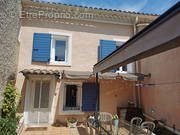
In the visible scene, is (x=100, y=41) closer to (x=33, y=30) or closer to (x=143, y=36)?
(x=33, y=30)

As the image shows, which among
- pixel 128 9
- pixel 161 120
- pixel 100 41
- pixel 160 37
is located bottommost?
pixel 161 120

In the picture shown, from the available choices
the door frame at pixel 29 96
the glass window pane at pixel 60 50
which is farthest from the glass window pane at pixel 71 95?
the glass window pane at pixel 60 50

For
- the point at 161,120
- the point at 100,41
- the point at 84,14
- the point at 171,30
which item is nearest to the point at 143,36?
the point at 171,30

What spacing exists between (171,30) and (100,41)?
957 centimetres

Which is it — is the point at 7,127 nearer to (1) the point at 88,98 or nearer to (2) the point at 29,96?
(2) the point at 29,96

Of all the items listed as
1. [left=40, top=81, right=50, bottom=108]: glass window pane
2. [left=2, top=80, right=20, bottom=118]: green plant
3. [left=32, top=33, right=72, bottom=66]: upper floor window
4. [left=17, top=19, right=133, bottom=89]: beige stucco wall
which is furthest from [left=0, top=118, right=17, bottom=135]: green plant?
[left=32, top=33, right=72, bottom=66]: upper floor window

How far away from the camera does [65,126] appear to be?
32.0 ft

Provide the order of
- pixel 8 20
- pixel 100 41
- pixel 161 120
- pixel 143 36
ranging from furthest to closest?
1. pixel 100 41
2. pixel 161 120
3. pixel 8 20
4. pixel 143 36

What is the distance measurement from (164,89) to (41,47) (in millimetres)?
9592

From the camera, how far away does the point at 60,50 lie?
11.5 meters

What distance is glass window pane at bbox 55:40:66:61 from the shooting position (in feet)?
37.0

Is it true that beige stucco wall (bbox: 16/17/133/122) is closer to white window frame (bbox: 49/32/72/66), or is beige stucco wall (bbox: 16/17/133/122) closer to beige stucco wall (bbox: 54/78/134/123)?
beige stucco wall (bbox: 54/78/134/123)

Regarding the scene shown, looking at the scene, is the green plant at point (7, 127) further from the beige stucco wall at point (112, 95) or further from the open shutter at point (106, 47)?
the open shutter at point (106, 47)

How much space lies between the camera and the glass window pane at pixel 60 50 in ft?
37.0
